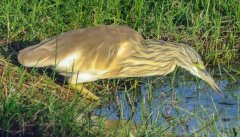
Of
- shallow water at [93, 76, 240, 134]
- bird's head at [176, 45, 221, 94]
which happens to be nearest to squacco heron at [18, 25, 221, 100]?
bird's head at [176, 45, 221, 94]

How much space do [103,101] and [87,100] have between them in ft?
0.35

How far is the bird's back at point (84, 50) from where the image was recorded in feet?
16.4

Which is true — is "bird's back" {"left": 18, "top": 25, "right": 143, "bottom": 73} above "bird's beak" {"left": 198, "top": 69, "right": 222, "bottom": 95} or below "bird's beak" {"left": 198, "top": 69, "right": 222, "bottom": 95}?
above

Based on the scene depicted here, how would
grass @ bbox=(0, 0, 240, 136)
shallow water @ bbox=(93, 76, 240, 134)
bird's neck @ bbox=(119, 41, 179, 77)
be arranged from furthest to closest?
1. grass @ bbox=(0, 0, 240, 136)
2. bird's neck @ bbox=(119, 41, 179, 77)
3. shallow water @ bbox=(93, 76, 240, 134)

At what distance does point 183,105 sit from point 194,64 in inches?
15.2

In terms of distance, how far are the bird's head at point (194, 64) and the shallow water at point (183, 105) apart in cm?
11

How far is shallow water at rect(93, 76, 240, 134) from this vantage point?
4.61 metres

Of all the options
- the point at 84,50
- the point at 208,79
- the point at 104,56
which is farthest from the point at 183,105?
the point at 84,50

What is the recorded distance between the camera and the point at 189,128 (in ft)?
15.0

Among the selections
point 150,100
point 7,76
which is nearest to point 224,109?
point 150,100

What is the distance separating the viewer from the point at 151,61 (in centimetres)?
540

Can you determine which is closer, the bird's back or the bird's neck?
the bird's back

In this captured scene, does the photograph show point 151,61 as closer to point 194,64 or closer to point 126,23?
point 194,64

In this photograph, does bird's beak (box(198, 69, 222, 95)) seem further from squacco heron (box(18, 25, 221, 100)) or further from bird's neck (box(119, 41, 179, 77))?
bird's neck (box(119, 41, 179, 77))
